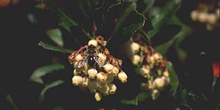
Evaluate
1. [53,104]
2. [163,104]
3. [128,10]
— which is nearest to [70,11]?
[128,10]

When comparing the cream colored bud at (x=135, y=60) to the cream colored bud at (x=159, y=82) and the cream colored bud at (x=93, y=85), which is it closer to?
the cream colored bud at (x=159, y=82)

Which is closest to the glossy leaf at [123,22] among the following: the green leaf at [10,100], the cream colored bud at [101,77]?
the cream colored bud at [101,77]

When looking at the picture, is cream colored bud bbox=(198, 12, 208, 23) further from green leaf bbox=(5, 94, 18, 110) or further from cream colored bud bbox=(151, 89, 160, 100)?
green leaf bbox=(5, 94, 18, 110)

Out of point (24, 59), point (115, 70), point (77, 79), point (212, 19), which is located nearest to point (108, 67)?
point (115, 70)

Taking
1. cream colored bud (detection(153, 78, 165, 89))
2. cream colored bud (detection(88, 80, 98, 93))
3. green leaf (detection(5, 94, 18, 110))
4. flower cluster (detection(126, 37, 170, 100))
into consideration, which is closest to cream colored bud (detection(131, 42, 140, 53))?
flower cluster (detection(126, 37, 170, 100))

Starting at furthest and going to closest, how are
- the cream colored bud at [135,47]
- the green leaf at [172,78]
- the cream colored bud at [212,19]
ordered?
the cream colored bud at [212,19], the green leaf at [172,78], the cream colored bud at [135,47]
